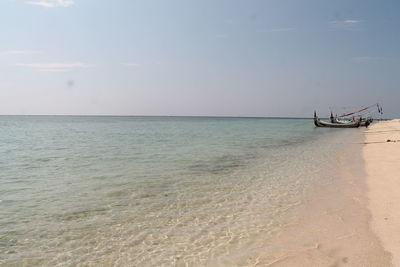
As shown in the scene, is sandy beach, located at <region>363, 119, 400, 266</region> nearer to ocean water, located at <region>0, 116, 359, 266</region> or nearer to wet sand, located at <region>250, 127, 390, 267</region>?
wet sand, located at <region>250, 127, 390, 267</region>

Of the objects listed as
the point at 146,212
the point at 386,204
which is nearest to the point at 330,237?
the point at 386,204

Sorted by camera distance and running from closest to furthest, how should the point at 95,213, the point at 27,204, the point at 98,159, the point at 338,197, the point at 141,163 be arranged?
the point at 95,213 < the point at 27,204 < the point at 338,197 < the point at 141,163 < the point at 98,159

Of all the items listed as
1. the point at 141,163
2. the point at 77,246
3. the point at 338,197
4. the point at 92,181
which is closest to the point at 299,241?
the point at 338,197

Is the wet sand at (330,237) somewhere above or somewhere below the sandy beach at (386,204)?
below

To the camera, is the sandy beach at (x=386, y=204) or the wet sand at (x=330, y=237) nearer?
the wet sand at (x=330, y=237)

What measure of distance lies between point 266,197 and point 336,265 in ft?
12.9

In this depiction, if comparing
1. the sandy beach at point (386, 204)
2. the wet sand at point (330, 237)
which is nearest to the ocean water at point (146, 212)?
the wet sand at point (330, 237)

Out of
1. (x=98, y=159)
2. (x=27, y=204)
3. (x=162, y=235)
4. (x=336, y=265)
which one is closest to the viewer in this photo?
(x=336, y=265)

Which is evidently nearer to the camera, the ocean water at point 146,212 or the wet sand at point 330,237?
the wet sand at point 330,237

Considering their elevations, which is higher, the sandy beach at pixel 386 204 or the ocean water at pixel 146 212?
the sandy beach at pixel 386 204

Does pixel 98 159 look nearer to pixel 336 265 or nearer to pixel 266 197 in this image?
pixel 266 197

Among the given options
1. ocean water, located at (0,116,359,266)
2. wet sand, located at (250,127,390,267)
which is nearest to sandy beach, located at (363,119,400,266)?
wet sand, located at (250,127,390,267)

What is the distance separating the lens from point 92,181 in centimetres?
1000

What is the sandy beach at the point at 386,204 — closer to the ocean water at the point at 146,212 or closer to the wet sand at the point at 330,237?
the wet sand at the point at 330,237
